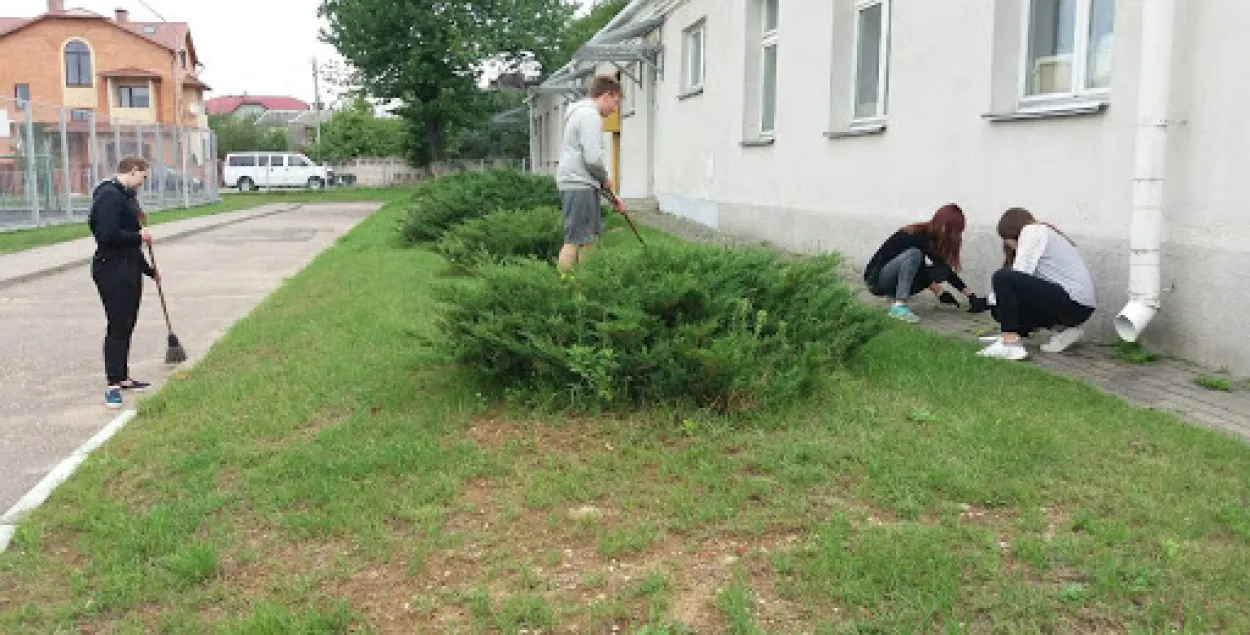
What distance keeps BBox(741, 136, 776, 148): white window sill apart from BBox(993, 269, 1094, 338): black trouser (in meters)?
6.54

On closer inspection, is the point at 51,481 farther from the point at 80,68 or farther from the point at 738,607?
the point at 80,68

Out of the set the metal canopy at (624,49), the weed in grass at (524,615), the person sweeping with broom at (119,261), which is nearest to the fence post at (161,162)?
the metal canopy at (624,49)

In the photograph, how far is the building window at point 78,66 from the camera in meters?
54.5

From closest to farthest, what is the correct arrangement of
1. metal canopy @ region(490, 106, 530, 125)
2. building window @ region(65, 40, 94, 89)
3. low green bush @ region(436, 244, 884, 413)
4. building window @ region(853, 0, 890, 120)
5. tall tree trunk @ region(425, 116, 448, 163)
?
low green bush @ region(436, 244, 884, 413), building window @ region(853, 0, 890, 120), tall tree trunk @ region(425, 116, 448, 163), metal canopy @ region(490, 106, 530, 125), building window @ region(65, 40, 94, 89)

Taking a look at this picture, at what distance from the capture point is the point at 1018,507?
3639mm

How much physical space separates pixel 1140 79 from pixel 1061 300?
1326 millimetres

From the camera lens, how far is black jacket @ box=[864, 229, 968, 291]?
7605mm

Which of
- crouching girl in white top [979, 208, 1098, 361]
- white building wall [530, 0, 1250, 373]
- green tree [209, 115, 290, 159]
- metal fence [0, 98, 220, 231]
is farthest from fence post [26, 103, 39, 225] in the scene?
green tree [209, 115, 290, 159]

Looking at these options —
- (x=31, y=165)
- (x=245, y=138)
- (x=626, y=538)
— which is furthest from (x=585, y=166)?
(x=245, y=138)

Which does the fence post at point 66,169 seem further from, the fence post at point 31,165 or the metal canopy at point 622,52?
the metal canopy at point 622,52

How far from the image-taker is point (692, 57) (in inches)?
693

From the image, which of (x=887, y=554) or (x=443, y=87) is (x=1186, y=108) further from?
(x=443, y=87)

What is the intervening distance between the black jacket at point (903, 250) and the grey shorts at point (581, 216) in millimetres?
2153

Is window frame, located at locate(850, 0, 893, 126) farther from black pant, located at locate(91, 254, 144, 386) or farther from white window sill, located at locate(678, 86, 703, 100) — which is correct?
black pant, located at locate(91, 254, 144, 386)
